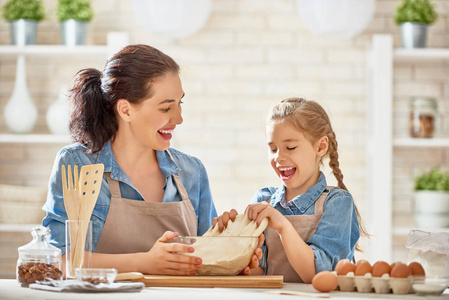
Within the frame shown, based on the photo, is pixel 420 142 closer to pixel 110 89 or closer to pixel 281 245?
pixel 281 245

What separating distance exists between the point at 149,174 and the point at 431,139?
2.35 meters

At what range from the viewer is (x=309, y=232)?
2.20 m

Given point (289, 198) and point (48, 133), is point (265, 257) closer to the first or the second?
point (289, 198)

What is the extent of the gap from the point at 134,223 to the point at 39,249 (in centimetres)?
51

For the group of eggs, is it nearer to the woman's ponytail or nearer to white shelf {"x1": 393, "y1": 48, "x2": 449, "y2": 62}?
the woman's ponytail

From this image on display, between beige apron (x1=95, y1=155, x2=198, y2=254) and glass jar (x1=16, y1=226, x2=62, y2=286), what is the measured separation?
1.42 feet

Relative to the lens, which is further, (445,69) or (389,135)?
(445,69)

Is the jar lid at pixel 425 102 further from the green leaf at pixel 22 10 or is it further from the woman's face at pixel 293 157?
the green leaf at pixel 22 10

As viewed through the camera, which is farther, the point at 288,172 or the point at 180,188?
the point at 180,188

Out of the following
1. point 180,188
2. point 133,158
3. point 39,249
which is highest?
point 133,158

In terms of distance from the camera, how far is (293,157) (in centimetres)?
229

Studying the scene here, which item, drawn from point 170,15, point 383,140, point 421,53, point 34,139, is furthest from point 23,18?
point 421,53

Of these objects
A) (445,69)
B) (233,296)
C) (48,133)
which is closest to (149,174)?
(233,296)

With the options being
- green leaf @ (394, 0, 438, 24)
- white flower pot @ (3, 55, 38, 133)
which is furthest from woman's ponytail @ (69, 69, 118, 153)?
green leaf @ (394, 0, 438, 24)
